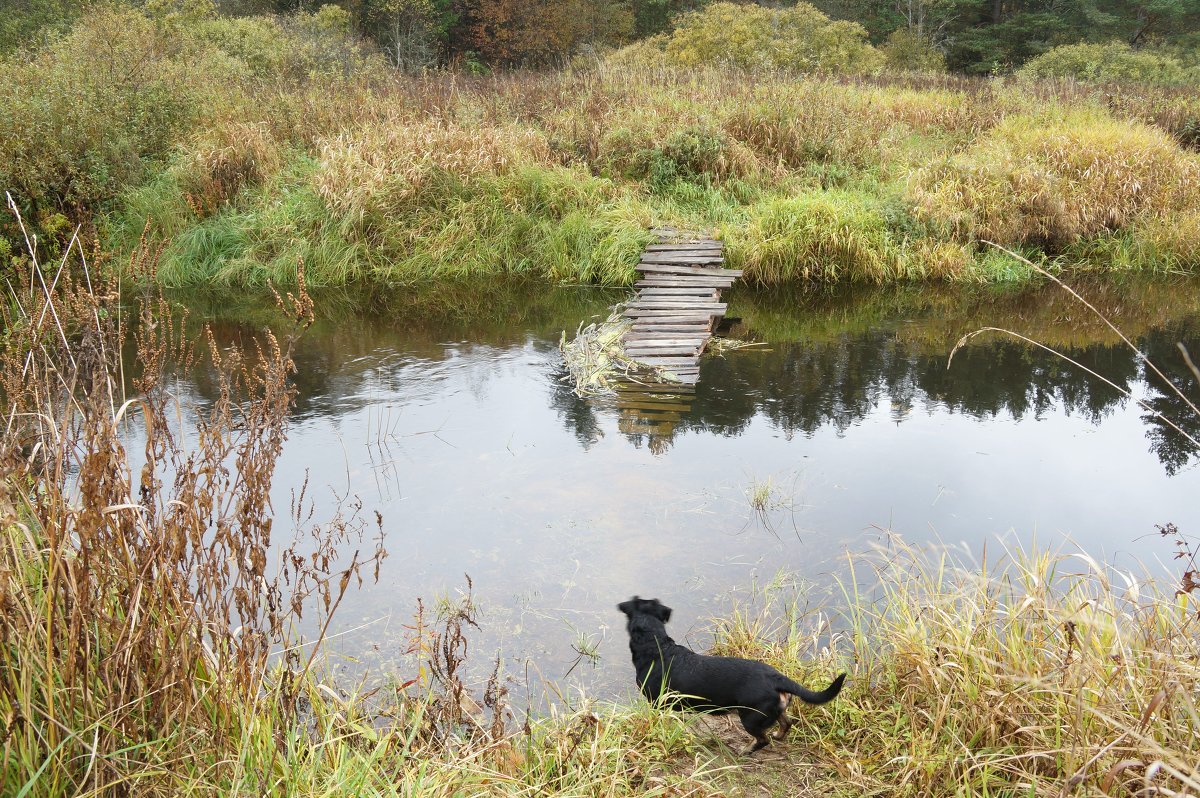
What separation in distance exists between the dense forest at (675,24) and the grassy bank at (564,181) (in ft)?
30.1

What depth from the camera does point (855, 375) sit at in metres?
7.04

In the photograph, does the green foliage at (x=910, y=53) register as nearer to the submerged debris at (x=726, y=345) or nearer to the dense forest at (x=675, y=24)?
the dense forest at (x=675, y=24)

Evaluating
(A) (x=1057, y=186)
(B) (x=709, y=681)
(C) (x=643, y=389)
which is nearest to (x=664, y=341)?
(C) (x=643, y=389)

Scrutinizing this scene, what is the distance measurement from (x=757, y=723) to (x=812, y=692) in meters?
0.23

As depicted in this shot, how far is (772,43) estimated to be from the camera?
15.2 metres

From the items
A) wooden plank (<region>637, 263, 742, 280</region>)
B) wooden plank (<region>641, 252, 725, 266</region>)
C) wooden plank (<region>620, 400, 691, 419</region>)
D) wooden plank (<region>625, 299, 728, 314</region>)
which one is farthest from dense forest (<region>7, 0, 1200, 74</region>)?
wooden plank (<region>620, 400, 691, 419</region>)

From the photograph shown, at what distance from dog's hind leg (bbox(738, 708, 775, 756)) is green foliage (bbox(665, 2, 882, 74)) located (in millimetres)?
12668

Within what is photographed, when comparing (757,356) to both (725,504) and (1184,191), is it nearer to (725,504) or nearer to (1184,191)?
(725,504)

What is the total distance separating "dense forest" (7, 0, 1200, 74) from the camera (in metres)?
22.4

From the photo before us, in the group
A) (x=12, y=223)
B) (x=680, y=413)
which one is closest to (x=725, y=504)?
(x=680, y=413)

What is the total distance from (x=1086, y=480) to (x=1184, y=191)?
7.58m

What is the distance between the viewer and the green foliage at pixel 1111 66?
18.2 metres

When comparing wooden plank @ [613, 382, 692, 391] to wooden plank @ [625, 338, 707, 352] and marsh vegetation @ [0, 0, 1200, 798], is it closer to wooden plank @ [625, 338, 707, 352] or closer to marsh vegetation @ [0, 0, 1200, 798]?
marsh vegetation @ [0, 0, 1200, 798]

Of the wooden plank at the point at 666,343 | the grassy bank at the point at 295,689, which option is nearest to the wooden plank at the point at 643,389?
the wooden plank at the point at 666,343
